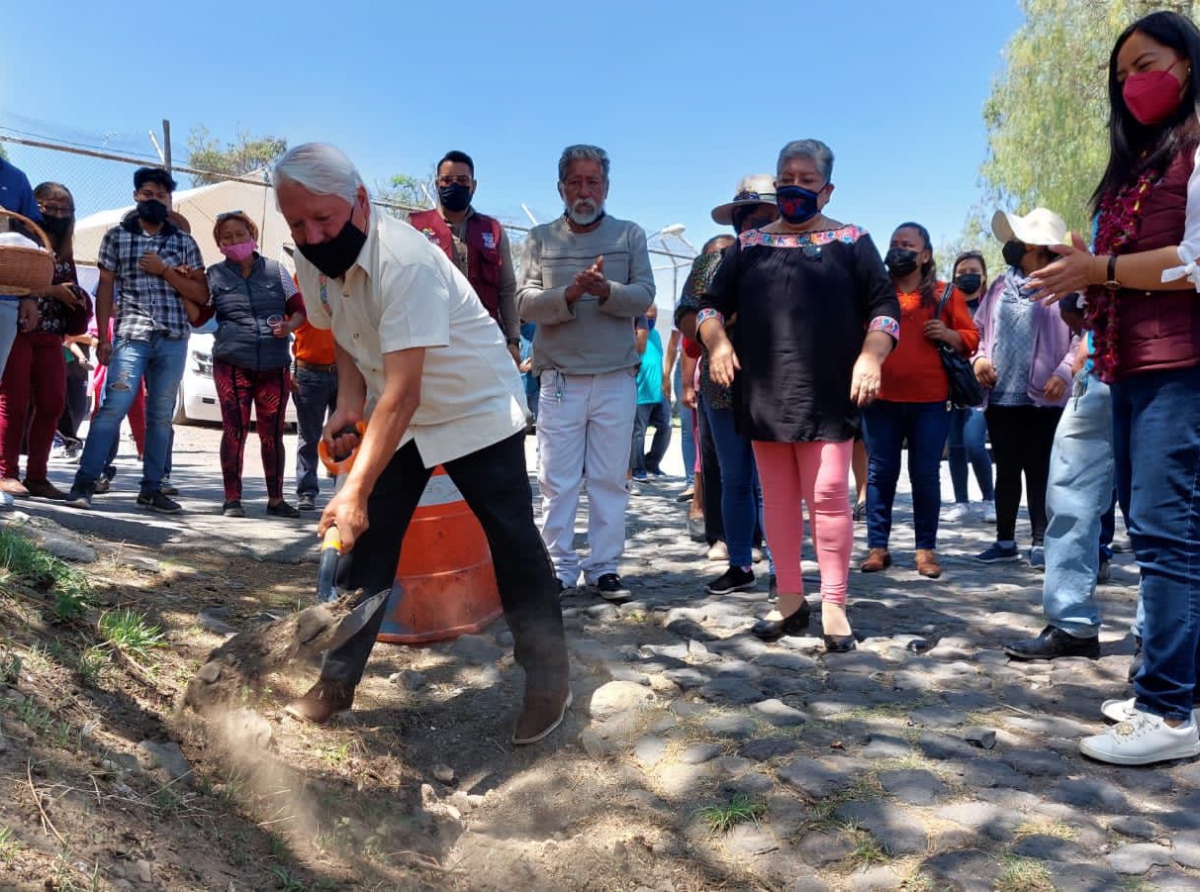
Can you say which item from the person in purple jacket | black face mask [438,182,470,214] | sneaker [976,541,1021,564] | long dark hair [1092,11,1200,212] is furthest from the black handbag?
black face mask [438,182,470,214]

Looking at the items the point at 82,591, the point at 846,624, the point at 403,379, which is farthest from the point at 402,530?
the point at 846,624

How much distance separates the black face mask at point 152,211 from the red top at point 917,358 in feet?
15.2

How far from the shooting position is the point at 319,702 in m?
3.09

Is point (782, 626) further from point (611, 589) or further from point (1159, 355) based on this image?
point (1159, 355)

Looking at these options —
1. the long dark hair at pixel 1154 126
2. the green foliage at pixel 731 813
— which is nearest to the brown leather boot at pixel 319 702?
the green foliage at pixel 731 813

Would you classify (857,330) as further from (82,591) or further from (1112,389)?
(82,591)

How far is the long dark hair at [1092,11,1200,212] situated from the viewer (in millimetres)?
2859

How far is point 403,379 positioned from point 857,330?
206 centimetres

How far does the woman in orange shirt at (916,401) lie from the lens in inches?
217

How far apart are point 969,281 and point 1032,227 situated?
355cm

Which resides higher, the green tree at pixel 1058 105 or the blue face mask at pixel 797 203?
the green tree at pixel 1058 105

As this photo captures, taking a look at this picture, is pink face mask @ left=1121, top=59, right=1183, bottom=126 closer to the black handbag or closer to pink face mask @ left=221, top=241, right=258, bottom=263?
the black handbag

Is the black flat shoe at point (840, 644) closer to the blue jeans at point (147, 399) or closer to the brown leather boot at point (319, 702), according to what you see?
the brown leather boot at point (319, 702)

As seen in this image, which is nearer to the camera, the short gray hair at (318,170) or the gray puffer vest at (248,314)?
the short gray hair at (318,170)
